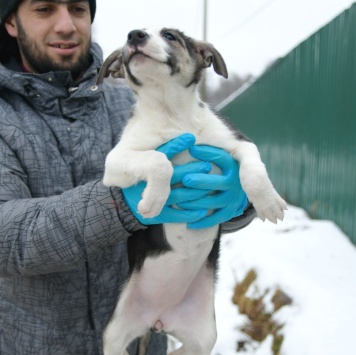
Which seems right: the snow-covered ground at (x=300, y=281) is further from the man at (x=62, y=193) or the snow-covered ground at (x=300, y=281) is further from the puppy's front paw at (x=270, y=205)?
the puppy's front paw at (x=270, y=205)

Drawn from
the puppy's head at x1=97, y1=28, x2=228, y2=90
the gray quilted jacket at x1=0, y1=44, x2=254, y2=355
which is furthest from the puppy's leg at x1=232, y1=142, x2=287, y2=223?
the puppy's head at x1=97, y1=28, x2=228, y2=90

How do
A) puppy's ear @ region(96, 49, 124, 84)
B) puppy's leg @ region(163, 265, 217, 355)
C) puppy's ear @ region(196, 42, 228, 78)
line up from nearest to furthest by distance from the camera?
1. puppy's leg @ region(163, 265, 217, 355)
2. puppy's ear @ region(96, 49, 124, 84)
3. puppy's ear @ region(196, 42, 228, 78)

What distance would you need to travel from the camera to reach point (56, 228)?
208cm

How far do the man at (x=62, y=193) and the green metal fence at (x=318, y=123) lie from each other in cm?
353

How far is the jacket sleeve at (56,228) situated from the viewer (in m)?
2.07

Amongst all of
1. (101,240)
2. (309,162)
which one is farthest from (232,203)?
(309,162)

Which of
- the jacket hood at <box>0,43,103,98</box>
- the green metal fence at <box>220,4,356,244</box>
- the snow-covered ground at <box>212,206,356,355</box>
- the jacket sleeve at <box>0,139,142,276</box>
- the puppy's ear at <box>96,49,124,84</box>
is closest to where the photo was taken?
the jacket sleeve at <box>0,139,142,276</box>

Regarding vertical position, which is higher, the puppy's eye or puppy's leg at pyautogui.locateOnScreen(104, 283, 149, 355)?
the puppy's eye

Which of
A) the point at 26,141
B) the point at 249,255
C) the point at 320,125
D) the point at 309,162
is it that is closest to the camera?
the point at 26,141

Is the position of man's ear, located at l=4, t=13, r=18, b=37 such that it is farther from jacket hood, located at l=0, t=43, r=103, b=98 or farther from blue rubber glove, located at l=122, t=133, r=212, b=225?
blue rubber glove, located at l=122, t=133, r=212, b=225

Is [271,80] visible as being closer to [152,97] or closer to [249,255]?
[249,255]

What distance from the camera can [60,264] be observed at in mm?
2109

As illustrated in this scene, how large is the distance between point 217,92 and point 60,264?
49.4 m

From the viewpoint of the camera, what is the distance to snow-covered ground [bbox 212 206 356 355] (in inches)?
130
